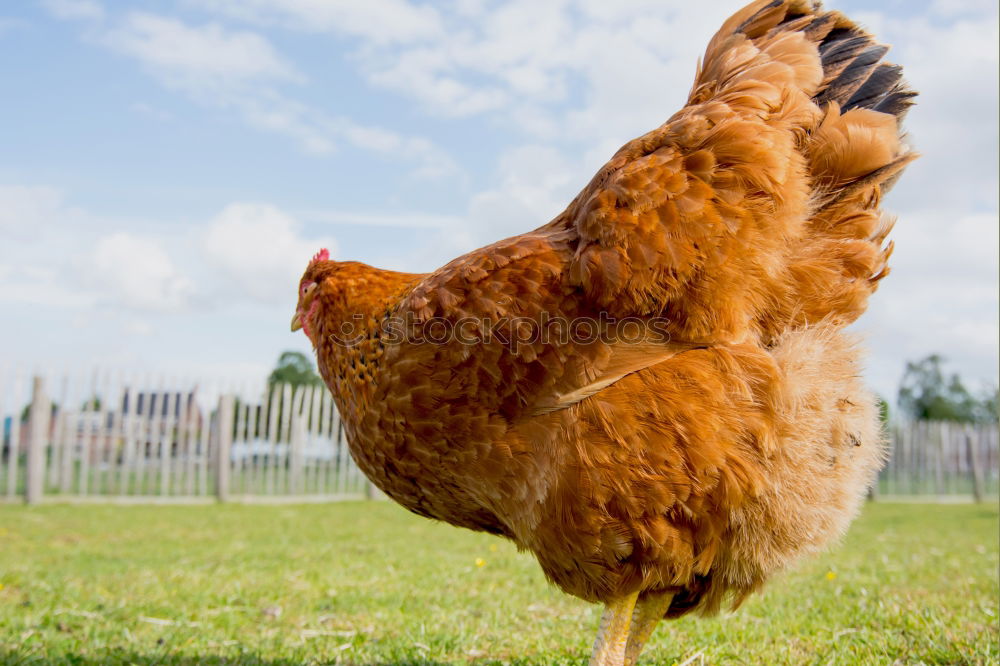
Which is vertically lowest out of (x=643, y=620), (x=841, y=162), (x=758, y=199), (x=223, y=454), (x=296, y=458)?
(x=296, y=458)

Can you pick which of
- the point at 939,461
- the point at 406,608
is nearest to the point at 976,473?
the point at 939,461

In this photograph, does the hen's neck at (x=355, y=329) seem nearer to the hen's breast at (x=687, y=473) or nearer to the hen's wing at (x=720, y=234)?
the hen's wing at (x=720, y=234)

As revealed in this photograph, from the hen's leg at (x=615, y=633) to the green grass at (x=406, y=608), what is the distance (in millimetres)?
621

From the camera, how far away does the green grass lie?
2.96 metres

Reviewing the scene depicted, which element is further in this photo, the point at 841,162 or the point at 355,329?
the point at 355,329

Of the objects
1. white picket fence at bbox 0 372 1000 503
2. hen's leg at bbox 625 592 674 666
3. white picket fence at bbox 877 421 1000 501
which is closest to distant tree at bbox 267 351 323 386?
white picket fence at bbox 0 372 1000 503

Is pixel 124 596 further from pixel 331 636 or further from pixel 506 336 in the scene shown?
pixel 506 336

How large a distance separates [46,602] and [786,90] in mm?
4516

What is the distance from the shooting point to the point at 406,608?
3.83 metres

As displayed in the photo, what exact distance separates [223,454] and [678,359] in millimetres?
11329

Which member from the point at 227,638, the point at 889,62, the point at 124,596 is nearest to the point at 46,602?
the point at 124,596

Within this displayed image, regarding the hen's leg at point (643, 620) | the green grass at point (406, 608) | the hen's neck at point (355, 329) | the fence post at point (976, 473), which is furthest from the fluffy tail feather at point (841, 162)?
the fence post at point (976, 473)

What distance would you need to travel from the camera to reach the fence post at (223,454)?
470 inches

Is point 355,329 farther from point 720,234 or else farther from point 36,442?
point 36,442
